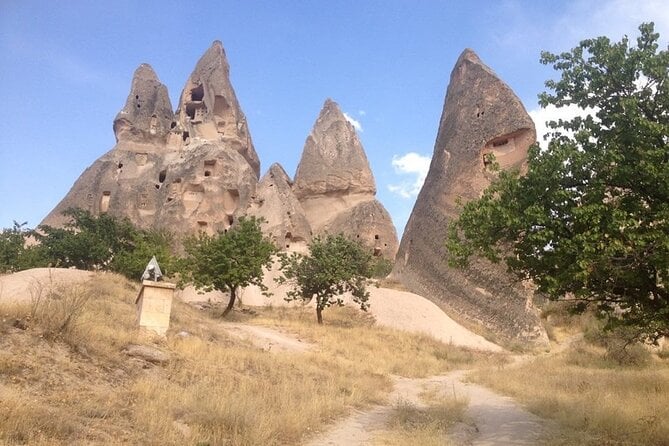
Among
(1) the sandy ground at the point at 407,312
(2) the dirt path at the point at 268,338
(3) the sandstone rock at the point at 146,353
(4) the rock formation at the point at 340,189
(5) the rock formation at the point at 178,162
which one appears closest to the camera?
(3) the sandstone rock at the point at 146,353

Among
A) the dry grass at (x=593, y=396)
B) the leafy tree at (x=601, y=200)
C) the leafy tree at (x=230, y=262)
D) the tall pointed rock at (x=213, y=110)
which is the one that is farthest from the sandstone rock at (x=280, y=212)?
the leafy tree at (x=601, y=200)

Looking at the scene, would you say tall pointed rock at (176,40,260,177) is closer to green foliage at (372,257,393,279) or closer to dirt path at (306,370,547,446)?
green foliage at (372,257,393,279)

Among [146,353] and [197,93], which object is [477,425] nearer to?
[146,353]

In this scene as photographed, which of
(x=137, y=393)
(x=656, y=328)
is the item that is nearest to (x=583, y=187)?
(x=656, y=328)

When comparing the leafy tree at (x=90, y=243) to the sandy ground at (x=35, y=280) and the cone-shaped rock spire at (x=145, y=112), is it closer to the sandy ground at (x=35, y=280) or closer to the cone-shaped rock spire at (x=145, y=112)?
the sandy ground at (x=35, y=280)

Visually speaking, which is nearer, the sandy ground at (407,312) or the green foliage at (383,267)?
the sandy ground at (407,312)

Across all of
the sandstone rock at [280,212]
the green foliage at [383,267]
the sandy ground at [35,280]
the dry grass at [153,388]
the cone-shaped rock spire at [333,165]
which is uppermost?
the cone-shaped rock spire at [333,165]

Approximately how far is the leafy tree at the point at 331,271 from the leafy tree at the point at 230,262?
1.69 meters

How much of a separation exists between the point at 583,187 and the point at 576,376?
854 centimetres

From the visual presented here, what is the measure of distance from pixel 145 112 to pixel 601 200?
160 feet

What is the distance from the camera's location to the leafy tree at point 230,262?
22422 millimetres

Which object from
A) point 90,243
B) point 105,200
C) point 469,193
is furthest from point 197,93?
point 469,193

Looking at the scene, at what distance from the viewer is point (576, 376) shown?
44.5ft

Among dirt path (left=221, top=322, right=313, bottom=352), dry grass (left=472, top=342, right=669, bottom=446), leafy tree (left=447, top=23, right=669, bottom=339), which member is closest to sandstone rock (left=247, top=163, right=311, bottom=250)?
dirt path (left=221, top=322, right=313, bottom=352)
